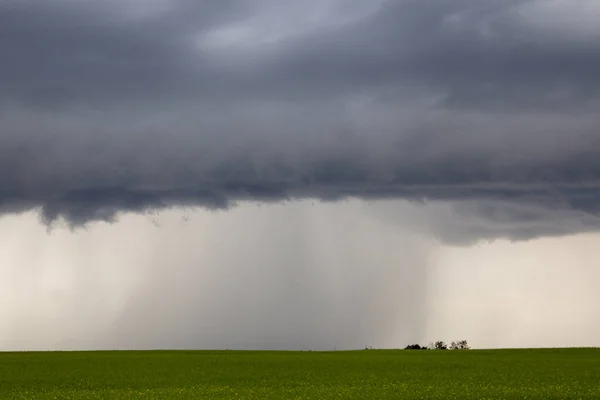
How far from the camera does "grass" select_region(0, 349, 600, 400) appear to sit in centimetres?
5247

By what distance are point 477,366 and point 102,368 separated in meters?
36.0

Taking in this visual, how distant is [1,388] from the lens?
5988cm

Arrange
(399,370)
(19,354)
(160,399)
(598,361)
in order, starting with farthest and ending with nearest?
1. (19,354)
2. (598,361)
3. (399,370)
4. (160,399)

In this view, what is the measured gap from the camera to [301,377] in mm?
66625

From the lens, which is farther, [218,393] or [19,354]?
[19,354]

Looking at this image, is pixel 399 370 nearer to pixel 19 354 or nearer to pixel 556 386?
pixel 556 386

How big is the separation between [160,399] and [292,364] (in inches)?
1353

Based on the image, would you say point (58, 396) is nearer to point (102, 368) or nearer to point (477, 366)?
point (102, 368)

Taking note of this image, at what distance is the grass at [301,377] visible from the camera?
5247cm

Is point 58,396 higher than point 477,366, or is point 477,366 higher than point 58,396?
point 477,366

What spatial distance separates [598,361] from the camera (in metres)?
84.8

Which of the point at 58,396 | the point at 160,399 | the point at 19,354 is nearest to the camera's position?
the point at 160,399

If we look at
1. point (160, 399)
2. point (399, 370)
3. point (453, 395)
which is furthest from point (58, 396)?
point (399, 370)

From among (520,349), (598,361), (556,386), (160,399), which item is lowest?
(160,399)
